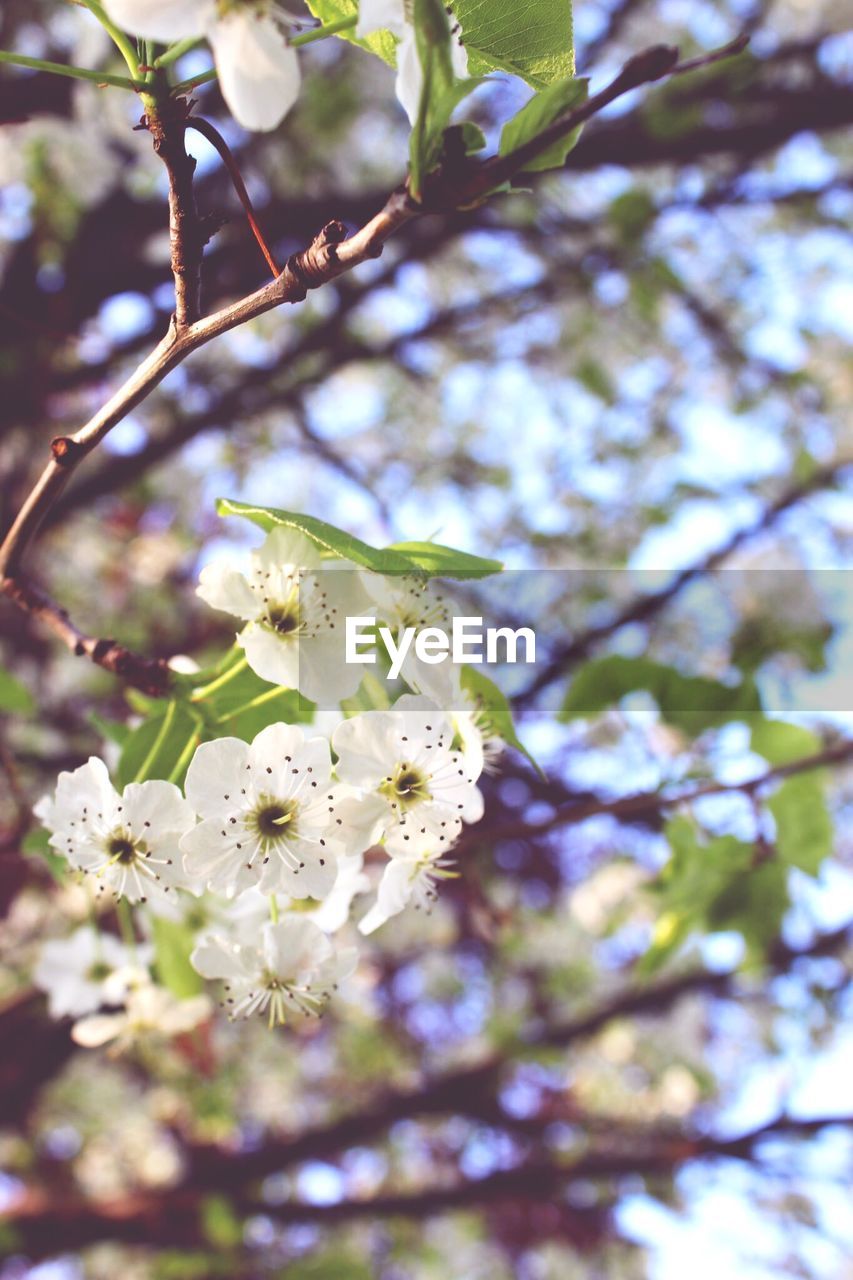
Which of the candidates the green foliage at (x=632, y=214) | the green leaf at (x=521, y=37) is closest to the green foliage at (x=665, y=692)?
the green leaf at (x=521, y=37)

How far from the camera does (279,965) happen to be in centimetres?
71

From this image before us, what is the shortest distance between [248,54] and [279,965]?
0.55 meters

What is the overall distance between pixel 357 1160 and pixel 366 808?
11.9 feet

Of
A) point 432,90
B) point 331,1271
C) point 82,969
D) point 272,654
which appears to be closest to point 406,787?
point 272,654

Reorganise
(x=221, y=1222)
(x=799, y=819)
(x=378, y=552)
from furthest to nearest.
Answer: (x=221, y=1222), (x=799, y=819), (x=378, y=552)

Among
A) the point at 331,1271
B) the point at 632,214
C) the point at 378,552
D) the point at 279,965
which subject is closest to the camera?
the point at 378,552

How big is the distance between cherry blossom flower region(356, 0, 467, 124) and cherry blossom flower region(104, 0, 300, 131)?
0.12ft

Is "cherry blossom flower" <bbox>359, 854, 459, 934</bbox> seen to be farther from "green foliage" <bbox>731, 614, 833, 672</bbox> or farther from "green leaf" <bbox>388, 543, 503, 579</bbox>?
"green foliage" <bbox>731, 614, 833, 672</bbox>

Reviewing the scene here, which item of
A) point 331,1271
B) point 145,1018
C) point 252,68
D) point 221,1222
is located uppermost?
point 252,68

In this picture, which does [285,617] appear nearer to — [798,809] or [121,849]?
[121,849]

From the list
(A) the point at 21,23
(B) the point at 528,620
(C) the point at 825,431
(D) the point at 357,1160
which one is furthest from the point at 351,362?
(D) the point at 357,1160

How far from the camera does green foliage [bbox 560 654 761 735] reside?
43.2 inches

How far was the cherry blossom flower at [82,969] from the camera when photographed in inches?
42.0

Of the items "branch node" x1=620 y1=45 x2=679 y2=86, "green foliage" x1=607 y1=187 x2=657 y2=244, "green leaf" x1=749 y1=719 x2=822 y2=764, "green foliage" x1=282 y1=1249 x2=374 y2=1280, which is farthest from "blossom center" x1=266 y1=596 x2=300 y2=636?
"green foliage" x1=282 y1=1249 x2=374 y2=1280
